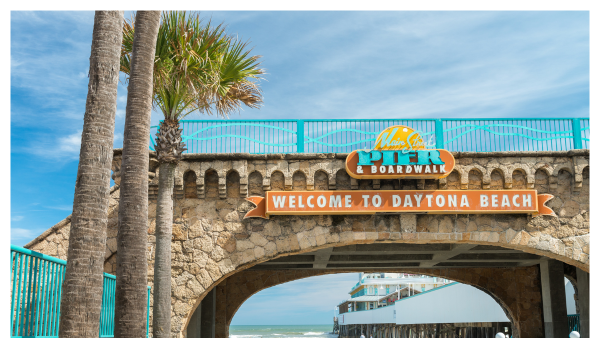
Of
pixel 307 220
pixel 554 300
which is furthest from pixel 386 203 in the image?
pixel 554 300

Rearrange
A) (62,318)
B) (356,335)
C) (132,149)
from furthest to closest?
(356,335), (132,149), (62,318)

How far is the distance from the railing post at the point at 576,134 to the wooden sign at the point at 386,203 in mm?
1870

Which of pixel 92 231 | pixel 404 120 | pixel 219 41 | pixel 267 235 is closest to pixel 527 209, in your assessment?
pixel 404 120

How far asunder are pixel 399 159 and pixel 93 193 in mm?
8095

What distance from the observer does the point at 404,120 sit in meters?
12.9

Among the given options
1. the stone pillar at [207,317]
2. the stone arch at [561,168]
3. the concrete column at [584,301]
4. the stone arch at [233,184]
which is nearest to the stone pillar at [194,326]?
the stone pillar at [207,317]

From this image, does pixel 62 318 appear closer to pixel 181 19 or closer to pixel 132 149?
pixel 132 149

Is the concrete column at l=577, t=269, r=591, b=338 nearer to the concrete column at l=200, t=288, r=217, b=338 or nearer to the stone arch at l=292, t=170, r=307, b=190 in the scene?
the stone arch at l=292, t=170, r=307, b=190

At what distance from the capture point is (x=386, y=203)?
12562mm

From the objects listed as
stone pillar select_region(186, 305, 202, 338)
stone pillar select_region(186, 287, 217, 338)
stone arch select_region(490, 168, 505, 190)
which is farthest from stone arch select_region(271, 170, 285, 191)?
stone pillar select_region(186, 287, 217, 338)

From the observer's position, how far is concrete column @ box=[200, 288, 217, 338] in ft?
58.1

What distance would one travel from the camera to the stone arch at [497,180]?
13.1 m

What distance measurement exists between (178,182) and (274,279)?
8.78m

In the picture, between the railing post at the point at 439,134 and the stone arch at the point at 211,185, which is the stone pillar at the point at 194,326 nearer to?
the stone arch at the point at 211,185
